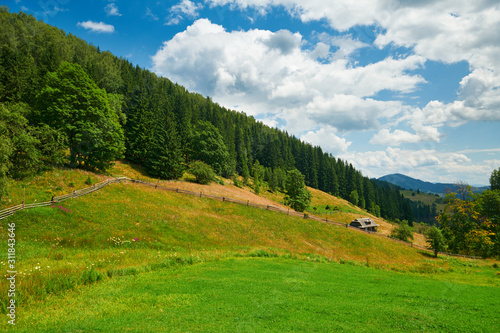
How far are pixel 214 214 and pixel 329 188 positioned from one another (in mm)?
101999

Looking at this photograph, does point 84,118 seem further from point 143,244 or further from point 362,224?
point 362,224

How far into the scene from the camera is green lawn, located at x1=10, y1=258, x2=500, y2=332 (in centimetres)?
776

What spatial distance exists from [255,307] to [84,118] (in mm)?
40511

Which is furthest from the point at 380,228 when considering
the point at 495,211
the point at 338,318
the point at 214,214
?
the point at 338,318

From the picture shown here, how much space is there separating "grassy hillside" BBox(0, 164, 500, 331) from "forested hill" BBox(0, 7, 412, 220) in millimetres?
4261

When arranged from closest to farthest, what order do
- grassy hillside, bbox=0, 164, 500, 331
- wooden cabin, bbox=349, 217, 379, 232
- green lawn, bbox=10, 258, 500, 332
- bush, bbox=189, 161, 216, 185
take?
green lawn, bbox=10, 258, 500, 332, grassy hillside, bbox=0, 164, 500, 331, bush, bbox=189, 161, 216, 185, wooden cabin, bbox=349, 217, 379, 232

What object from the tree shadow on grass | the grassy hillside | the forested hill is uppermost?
the forested hill

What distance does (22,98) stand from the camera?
43.2 m

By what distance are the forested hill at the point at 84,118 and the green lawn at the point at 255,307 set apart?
21474 mm

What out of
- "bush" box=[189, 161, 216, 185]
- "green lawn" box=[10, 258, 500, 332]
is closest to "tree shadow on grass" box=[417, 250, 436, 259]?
"green lawn" box=[10, 258, 500, 332]

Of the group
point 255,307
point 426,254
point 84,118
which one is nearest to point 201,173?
point 84,118

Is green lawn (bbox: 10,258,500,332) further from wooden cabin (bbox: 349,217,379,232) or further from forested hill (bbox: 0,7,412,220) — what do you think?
wooden cabin (bbox: 349,217,379,232)

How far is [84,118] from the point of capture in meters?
36.5

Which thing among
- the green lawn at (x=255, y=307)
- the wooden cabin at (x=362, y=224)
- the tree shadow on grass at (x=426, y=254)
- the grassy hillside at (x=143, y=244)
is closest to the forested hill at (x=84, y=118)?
the grassy hillside at (x=143, y=244)
